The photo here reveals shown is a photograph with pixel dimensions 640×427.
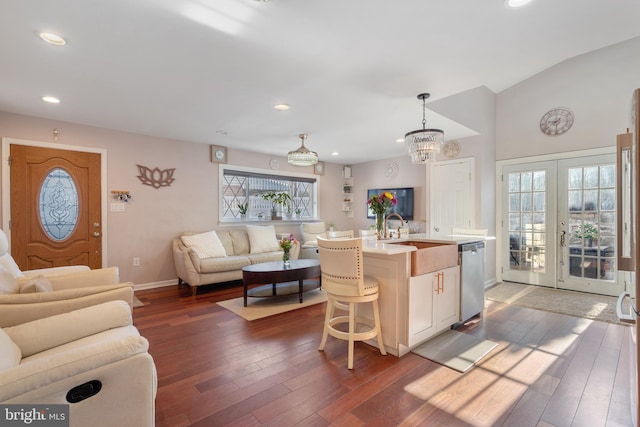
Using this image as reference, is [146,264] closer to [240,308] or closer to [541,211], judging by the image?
[240,308]

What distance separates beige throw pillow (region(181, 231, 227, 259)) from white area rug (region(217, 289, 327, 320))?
1007 millimetres

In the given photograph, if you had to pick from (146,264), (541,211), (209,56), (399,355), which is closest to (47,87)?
(209,56)

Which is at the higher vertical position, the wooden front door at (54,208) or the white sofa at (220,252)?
the wooden front door at (54,208)

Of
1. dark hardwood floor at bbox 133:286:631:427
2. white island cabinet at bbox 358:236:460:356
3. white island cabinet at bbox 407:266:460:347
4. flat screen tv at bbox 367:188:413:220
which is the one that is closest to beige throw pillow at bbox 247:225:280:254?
flat screen tv at bbox 367:188:413:220

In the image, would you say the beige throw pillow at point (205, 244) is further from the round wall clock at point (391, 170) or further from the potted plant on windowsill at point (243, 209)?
the round wall clock at point (391, 170)

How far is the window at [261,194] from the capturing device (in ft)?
18.9

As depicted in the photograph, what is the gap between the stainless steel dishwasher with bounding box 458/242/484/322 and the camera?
9.93 ft

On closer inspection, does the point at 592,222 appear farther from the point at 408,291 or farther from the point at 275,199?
the point at 275,199

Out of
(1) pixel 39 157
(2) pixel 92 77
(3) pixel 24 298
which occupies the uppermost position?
(2) pixel 92 77

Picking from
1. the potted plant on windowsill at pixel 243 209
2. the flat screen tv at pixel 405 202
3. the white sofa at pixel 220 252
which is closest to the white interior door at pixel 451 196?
the flat screen tv at pixel 405 202

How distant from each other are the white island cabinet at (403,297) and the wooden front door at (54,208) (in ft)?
13.0

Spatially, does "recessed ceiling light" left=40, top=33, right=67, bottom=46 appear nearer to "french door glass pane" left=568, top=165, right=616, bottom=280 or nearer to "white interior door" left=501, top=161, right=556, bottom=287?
"white interior door" left=501, top=161, right=556, bottom=287

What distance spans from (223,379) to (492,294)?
3.93 m

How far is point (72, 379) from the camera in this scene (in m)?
1.05
